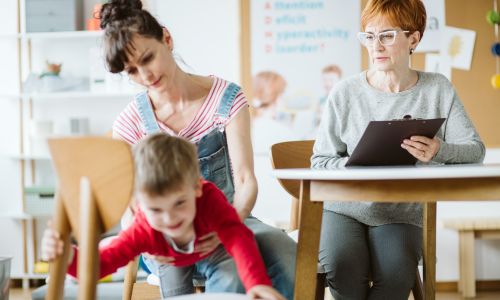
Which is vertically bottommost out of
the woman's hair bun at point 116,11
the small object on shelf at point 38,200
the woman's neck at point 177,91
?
the small object on shelf at point 38,200

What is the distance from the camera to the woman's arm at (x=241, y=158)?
1.74 metres

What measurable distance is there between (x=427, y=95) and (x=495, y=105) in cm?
222

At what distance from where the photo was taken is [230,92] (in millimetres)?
1833

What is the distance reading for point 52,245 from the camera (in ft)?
4.07

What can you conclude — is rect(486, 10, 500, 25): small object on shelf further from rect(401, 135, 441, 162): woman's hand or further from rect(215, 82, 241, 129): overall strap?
rect(215, 82, 241, 129): overall strap

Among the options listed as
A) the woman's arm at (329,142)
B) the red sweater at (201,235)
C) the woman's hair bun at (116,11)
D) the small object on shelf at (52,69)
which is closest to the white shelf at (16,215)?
the small object on shelf at (52,69)

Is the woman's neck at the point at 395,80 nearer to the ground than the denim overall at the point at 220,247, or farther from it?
farther from it

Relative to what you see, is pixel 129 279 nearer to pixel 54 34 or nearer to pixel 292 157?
pixel 292 157

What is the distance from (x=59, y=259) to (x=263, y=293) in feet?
1.17

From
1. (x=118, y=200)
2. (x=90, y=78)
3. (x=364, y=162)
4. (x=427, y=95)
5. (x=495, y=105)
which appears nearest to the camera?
(x=118, y=200)

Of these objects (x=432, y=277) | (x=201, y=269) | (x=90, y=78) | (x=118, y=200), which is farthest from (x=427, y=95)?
(x=90, y=78)

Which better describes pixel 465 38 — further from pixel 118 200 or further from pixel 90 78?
pixel 118 200

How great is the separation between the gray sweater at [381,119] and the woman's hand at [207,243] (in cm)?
56

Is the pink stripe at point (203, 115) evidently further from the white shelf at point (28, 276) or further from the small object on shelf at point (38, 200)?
the white shelf at point (28, 276)
